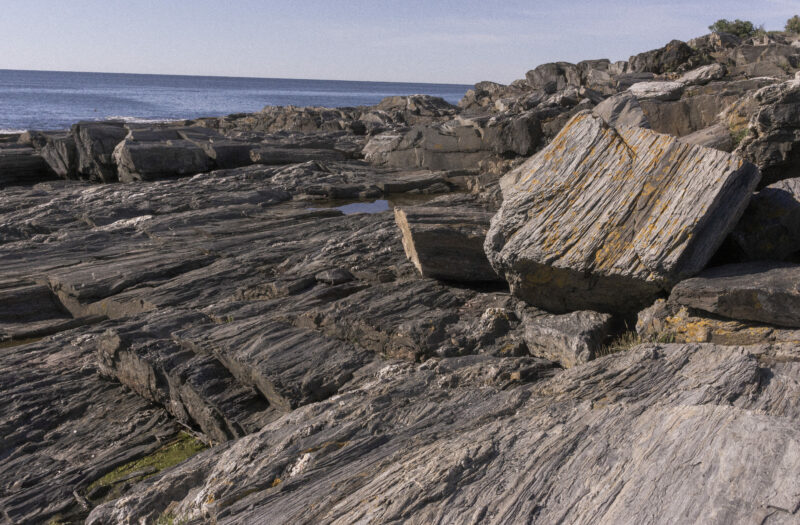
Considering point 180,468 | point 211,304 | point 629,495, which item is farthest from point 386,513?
point 211,304

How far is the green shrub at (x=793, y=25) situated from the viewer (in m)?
73.9

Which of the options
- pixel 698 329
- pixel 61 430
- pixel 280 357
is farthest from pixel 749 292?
pixel 61 430

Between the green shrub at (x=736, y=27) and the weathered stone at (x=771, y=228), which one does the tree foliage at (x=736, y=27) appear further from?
the weathered stone at (x=771, y=228)

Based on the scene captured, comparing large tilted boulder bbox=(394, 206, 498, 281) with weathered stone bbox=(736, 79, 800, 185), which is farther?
large tilted boulder bbox=(394, 206, 498, 281)

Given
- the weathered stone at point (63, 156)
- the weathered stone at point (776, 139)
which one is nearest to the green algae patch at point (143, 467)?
the weathered stone at point (776, 139)

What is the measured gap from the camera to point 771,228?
869 centimetres

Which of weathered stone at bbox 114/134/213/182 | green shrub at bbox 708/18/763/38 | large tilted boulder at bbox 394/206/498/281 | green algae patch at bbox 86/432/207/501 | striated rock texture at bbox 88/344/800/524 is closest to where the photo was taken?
striated rock texture at bbox 88/344/800/524

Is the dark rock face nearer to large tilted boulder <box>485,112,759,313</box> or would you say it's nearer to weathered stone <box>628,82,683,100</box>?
weathered stone <box>628,82,683,100</box>

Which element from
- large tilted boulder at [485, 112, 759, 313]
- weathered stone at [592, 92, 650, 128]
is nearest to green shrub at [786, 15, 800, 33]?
weathered stone at [592, 92, 650, 128]

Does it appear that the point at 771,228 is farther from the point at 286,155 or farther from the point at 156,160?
the point at 156,160

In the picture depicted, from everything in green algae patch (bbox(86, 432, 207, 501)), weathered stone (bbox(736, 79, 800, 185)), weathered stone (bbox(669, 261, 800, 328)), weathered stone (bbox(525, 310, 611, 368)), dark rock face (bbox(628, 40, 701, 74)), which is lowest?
green algae patch (bbox(86, 432, 207, 501))

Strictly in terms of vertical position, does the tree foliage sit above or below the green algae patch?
above

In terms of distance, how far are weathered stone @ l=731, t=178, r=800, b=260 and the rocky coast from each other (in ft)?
0.10

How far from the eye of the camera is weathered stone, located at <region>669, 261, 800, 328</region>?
7340mm
